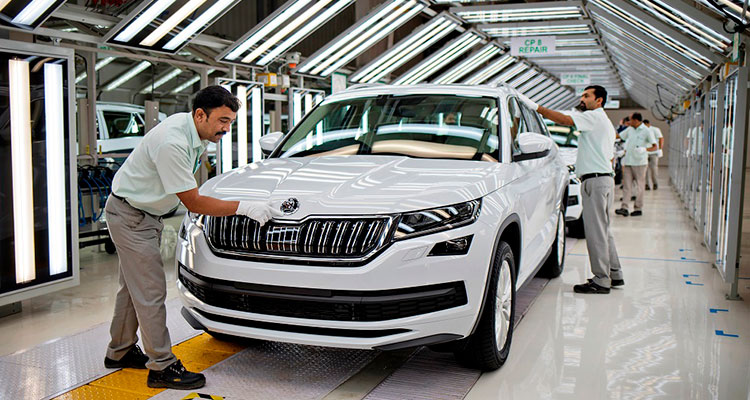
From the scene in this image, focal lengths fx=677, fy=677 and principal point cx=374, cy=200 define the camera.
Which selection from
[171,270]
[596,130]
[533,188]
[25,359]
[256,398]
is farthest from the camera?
[171,270]

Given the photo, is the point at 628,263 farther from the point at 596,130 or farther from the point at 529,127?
the point at 529,127

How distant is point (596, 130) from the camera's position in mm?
5738

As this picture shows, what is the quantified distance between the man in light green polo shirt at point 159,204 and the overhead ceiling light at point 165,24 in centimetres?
385

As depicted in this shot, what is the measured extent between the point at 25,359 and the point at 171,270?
2681mm

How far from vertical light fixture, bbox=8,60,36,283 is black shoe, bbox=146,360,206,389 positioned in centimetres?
184

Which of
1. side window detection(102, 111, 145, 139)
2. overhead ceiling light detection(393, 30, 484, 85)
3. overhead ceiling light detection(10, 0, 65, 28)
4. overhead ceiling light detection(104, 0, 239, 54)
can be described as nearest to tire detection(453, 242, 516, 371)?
overhead ceiling light detection(10, 0, 65, 28)

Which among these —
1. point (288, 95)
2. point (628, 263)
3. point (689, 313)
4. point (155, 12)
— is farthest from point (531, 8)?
point (689, 313)

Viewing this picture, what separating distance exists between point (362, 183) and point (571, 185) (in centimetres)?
542

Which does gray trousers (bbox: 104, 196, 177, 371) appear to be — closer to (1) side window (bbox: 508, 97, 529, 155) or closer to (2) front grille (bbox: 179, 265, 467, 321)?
(2) front grille (bbox: 179, 265, 467, 321)

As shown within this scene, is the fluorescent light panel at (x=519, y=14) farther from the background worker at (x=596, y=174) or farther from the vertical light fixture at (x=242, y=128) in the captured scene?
the background worker at (x=596, y=174)

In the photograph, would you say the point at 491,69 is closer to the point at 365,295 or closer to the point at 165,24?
the point at 165,24

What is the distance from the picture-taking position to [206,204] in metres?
3.30

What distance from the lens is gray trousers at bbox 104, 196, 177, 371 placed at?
135 inches

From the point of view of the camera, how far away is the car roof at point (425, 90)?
4.72 m
